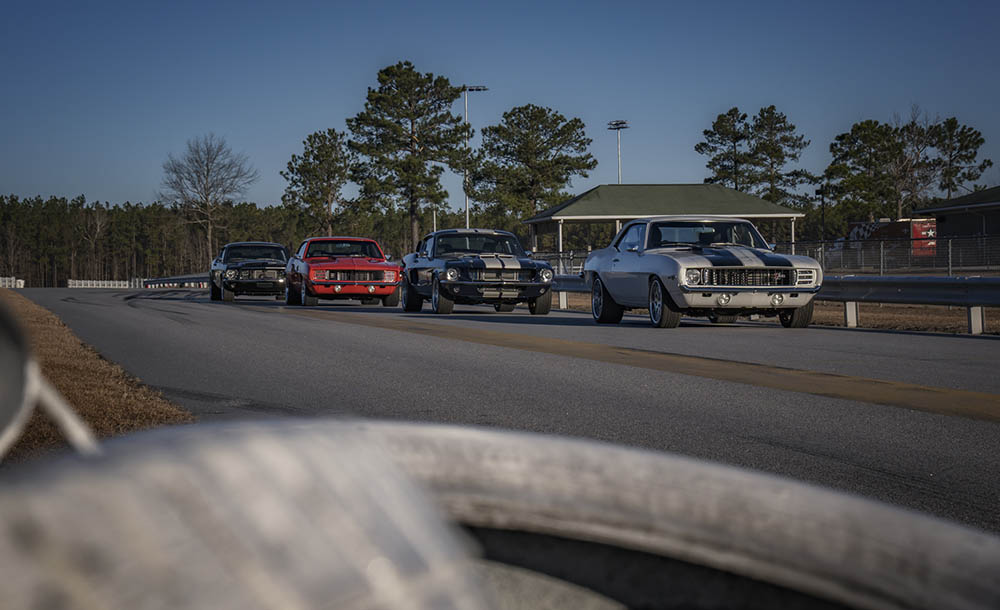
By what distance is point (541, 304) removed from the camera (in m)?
18.2

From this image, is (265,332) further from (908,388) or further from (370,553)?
(370,553)

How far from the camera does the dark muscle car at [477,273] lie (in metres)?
17.4

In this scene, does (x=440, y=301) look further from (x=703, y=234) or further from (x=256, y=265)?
(x=256, y=265)

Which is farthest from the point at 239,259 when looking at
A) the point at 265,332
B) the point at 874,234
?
the point at 874,234

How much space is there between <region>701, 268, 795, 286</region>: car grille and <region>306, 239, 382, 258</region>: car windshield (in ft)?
34.7

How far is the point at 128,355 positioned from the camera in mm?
10391

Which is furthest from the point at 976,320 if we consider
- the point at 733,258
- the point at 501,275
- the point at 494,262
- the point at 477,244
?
the point at 477,244

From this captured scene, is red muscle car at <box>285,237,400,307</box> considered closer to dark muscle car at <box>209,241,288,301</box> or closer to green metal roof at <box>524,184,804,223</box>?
dark muscle car at <box>209,241,288,301</box>

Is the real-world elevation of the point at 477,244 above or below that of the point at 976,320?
above

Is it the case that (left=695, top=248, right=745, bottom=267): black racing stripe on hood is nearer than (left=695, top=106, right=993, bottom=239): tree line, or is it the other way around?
(left=695, top=248, right=745, bottom=267): black racing stripe on hood

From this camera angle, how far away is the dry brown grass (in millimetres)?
5211

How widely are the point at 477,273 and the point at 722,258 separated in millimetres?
5562

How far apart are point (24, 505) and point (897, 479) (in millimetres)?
4509

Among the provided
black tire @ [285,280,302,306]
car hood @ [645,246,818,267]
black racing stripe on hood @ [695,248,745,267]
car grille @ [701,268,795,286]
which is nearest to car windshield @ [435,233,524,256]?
black tire @ [285,280,302,306]
